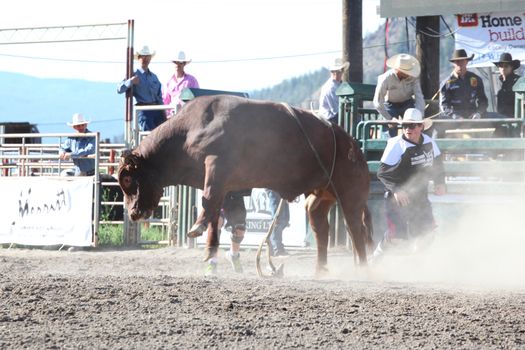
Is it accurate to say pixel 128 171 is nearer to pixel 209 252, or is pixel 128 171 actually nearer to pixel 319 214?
pixel 209 252

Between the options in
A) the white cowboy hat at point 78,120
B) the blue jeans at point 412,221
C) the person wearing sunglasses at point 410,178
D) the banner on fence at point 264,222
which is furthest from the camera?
the white cowboy hat at point 78,120

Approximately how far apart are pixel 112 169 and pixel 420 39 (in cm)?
572

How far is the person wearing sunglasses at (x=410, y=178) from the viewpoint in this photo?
10.7 m

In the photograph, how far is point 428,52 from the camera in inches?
606

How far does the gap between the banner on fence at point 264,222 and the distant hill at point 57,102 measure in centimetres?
3241

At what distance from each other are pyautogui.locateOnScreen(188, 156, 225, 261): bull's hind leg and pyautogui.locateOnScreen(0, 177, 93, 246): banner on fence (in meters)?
5.46

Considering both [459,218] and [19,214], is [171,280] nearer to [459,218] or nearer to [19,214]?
[459,218]

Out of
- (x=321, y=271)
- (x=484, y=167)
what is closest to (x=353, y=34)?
(x=484, y=167)

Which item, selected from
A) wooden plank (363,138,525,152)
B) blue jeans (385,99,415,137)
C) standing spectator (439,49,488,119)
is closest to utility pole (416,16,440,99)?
standing spectator (439,49,488,119)

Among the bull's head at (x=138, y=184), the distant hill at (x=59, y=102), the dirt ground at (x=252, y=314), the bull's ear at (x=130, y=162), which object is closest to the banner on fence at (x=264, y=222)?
the bull's head at (x=138, y=184)

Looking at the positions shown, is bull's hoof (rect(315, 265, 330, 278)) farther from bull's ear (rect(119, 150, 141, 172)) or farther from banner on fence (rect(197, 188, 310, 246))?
banner on fence (rect(197, 188, 310, 246))

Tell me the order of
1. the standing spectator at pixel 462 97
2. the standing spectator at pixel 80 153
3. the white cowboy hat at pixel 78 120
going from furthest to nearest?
the white cowboy hat at pixel 78 120, the standing spectator at pixel 80 153, the standing spectator at pixel 462 97

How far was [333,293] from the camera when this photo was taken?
7.77 meters

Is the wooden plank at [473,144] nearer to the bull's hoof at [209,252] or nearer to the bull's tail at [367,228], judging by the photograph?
the bull's tail at [367,228]
